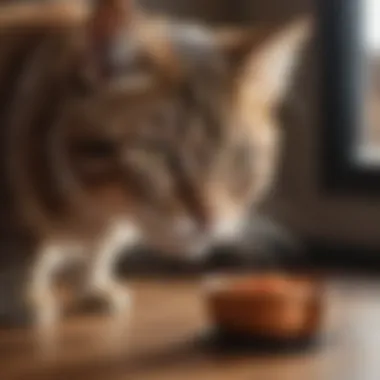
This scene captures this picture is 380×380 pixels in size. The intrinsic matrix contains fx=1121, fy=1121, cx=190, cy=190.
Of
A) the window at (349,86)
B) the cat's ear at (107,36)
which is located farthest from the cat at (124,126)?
the window at (349,86)

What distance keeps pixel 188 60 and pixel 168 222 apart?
6.8 inches

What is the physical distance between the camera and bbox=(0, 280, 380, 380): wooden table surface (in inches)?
41.4

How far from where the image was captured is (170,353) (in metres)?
1.12

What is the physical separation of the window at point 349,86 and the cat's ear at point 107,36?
0.60 meters

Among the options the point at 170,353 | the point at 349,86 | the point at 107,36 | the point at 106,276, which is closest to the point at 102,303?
the point at 106,276

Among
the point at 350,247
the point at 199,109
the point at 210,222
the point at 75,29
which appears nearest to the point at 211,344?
the point at 210,222

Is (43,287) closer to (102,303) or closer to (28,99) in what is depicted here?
(102,303)

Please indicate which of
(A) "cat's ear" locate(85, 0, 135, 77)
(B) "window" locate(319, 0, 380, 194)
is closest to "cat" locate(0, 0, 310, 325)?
(A) "cat's ear" locate(85, 0, 135, 77)

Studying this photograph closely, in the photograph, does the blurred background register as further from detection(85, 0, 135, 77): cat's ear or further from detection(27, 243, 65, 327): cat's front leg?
detection(85, 0, 135, 77): cat's ear

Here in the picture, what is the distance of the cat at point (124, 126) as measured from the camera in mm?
1150

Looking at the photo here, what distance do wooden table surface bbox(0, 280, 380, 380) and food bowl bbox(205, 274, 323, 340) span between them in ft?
0.09

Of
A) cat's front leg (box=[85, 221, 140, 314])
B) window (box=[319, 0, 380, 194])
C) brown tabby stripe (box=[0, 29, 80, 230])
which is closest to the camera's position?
brown tabby stripe (box=[0, 29, 80, 230])

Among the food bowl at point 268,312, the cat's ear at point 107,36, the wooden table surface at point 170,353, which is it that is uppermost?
the cat's ear at point 107,36

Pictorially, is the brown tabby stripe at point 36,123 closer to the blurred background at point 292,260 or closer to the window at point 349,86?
the blurred background at point 292,260
